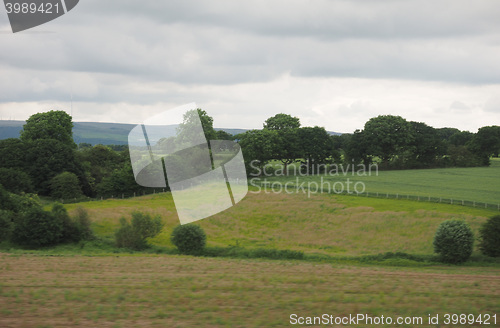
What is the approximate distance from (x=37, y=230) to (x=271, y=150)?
53.1 meters

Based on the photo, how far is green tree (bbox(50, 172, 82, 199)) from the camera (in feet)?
177

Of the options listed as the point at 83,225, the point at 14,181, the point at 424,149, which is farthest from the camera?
the point at 424,149

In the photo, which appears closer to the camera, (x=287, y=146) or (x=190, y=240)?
(x=190, y=240)

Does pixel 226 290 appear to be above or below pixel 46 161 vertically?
below

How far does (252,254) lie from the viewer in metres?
29.5

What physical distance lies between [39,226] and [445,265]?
99.4ft

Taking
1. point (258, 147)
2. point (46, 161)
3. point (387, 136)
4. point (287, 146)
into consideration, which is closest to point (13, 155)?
point (46, 161)

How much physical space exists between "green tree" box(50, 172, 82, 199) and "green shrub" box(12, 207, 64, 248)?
23.0 meters

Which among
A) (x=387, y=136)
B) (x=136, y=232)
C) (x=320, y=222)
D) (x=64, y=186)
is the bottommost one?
(x=320, y=222)

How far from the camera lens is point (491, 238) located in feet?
98.5

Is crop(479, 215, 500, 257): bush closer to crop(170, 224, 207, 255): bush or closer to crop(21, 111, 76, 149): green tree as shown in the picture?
crop(170, 224, 207, 255): bush

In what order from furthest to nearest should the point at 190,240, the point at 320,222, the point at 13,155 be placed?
the point at 13,155
the point at 320,222
the point at 190,240

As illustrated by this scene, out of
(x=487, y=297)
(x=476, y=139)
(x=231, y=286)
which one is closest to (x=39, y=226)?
(x=231, y=286)

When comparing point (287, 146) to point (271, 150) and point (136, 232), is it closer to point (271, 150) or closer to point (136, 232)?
Answer: point (271, 150)
